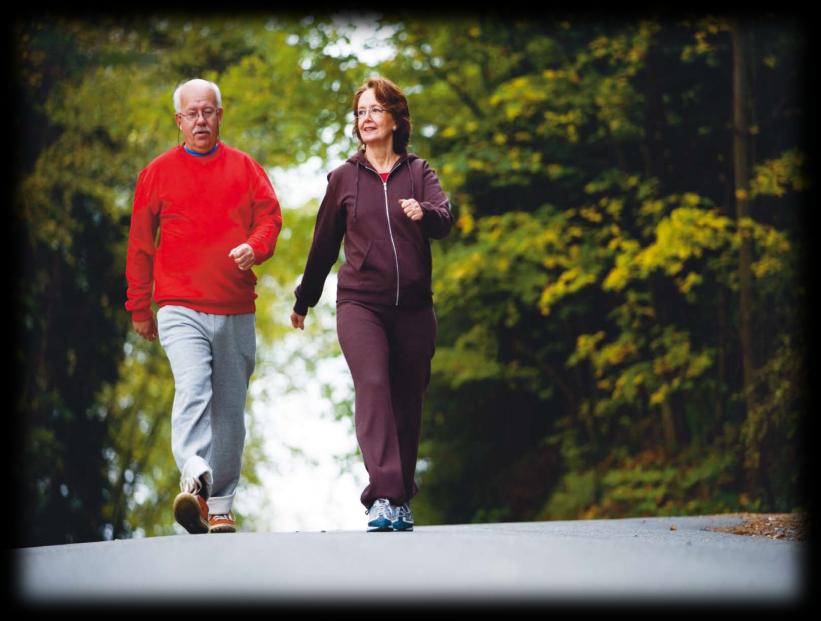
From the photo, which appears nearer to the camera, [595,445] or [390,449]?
[390,449]

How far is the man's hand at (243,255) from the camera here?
7043 millimetres

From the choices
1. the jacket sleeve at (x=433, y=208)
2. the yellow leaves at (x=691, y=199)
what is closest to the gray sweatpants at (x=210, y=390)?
the jacket sleeve at (x=433, y=208)

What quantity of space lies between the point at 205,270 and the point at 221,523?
1.40 metres

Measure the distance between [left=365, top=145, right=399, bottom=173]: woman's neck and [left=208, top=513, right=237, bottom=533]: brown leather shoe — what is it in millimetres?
2103

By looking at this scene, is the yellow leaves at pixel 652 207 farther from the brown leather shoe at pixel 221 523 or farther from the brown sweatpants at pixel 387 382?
the brown leather shoe at pixel 221 523

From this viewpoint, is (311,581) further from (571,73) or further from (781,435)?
(571,73)

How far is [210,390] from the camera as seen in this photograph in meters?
7.16

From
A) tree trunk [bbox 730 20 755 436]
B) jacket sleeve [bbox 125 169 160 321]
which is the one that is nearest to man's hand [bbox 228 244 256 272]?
jacket sleeve [bbox 125 169 160 321]

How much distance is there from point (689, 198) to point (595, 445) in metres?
3.52

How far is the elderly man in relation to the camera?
7.13 metres

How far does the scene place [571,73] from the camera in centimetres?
1449

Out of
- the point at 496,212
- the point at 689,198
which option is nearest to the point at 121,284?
the point at 496,212

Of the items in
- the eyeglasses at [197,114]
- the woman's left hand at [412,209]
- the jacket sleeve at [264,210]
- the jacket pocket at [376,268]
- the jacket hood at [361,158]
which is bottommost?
the jacket pocket at [376,268]

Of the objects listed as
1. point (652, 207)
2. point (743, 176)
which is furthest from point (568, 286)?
point (743, 176)
